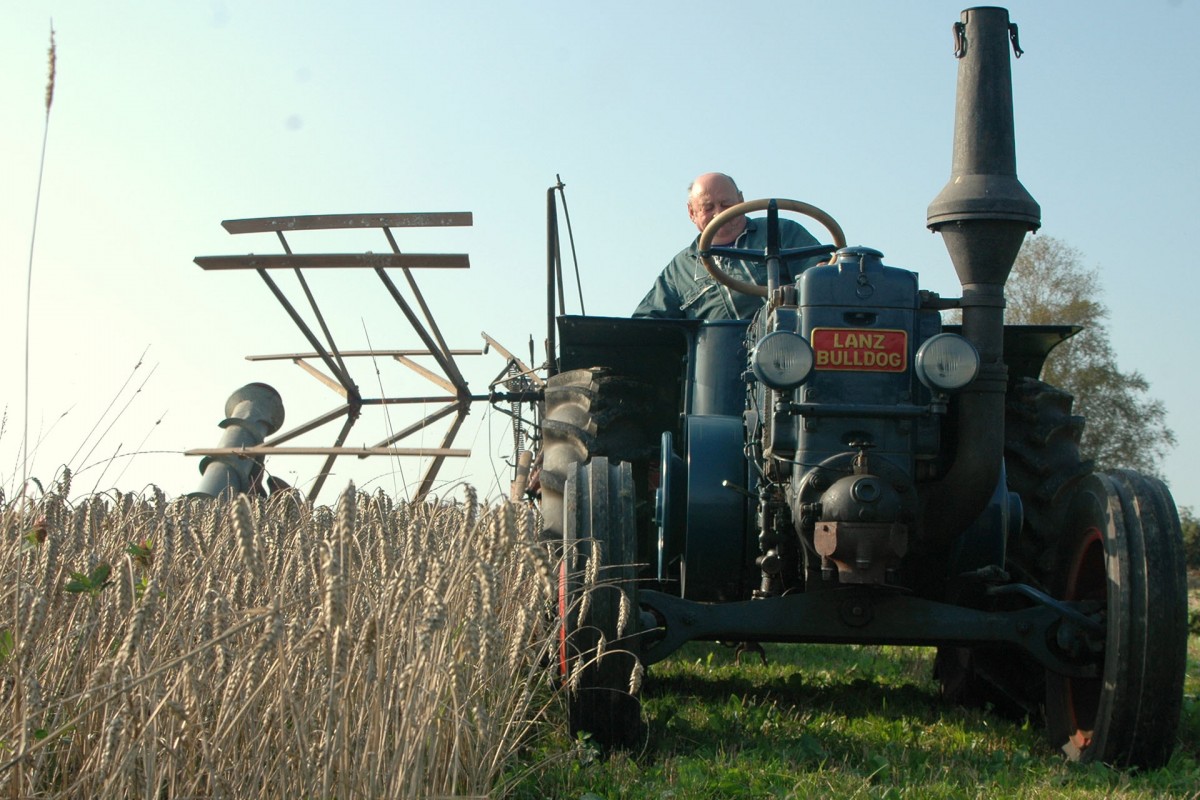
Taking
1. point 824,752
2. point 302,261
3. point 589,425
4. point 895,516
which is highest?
point 302,261

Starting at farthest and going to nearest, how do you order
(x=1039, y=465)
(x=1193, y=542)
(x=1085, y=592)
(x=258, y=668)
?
(x=1193, y=542)
(x=1039, y=465)
(x=1085, y=592)
(x=258, y=668)

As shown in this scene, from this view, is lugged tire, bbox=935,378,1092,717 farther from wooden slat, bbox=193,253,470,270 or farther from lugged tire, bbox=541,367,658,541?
wooden slat, bbox=193,253,470,270

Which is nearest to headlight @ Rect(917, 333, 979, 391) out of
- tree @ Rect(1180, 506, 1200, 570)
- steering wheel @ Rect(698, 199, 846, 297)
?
steering wheel @ Rect(698, 199, 846, 297)

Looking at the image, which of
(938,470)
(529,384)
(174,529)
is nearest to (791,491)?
(938,470)

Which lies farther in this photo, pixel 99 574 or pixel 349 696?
pixel 99 574

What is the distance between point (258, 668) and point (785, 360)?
1894 millimetres

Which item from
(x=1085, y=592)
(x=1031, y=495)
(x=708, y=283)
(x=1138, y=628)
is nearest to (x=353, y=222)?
(x=708, y=283)

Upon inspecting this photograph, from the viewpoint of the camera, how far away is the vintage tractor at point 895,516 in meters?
3.89

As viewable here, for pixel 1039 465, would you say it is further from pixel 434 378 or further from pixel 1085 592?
pixel 434 378

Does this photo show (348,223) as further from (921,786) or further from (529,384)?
(921,786)

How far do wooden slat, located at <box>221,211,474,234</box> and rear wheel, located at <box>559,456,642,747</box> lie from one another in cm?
524

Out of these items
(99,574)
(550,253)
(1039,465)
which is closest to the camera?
(99,574)

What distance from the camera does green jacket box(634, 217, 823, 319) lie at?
581 cm

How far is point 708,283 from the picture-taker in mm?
6141
